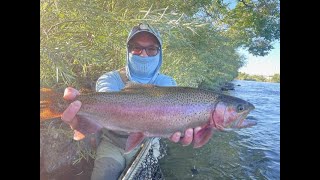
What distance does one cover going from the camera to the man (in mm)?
1700

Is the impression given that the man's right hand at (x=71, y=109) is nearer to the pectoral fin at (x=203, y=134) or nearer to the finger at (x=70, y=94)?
the finger at (x=70, y=94)

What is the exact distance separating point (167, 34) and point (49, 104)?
811mm

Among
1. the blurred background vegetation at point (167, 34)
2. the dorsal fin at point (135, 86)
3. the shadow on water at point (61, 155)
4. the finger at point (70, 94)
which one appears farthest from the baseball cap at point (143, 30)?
the shadow on water at point (61, 155)

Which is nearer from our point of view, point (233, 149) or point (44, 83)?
point (44, 83)

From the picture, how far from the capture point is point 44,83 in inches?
74.2

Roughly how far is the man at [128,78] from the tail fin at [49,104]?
0.16 metres

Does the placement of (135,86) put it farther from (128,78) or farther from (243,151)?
(243,151)

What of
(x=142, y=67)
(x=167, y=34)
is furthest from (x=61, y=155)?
(x=167, y=34)

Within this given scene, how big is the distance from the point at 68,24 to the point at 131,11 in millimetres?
404

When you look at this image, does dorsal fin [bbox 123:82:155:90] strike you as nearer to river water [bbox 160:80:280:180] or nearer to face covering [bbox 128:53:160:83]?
face covering [bbox 128:53:160:83]

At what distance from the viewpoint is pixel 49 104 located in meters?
1.67

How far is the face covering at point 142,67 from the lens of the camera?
1701 millimetres
